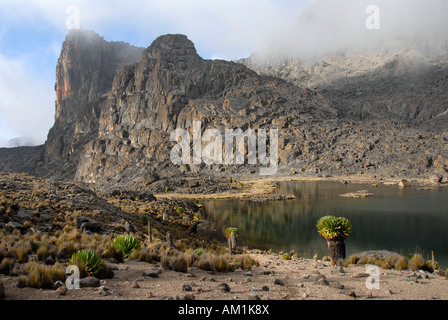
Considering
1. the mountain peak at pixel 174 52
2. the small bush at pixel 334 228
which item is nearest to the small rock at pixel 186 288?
the small bush at pixel 334 228

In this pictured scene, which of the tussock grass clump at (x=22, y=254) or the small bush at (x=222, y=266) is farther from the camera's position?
the small bush at (x=222, y=266)

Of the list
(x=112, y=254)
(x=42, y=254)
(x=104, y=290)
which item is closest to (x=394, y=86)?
(x=112, y=254)

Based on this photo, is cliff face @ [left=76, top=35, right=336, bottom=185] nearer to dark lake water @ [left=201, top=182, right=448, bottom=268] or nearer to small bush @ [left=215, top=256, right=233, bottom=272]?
dark lake water @ [left=201, top=182, right=448, bottom=268]

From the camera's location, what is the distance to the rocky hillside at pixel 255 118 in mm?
100375

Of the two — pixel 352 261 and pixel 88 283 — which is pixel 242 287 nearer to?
pixel 88 283

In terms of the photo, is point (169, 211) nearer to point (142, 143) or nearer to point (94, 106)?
point (142, 143)

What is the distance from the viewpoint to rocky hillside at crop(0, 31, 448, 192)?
10038cm

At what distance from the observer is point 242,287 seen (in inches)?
351

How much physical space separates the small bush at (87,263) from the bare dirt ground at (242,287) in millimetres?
570

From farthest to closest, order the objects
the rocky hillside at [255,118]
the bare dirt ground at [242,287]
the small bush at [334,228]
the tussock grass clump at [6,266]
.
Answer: the rocky hillside at [255,118] → the small bush at [334,228] → the tussock grass clump at [6,266] → the bare dirt ground at [242,287]

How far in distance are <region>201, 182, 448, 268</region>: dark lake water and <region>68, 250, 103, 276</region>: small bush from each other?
1756cm

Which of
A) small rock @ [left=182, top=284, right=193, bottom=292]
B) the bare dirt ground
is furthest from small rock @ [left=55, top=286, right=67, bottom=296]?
small rock @ [left=182, top=284, right=193, bottom=292]

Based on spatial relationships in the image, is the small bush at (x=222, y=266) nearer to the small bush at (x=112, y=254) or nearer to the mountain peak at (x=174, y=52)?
the small bush at (x=112, y=254)
